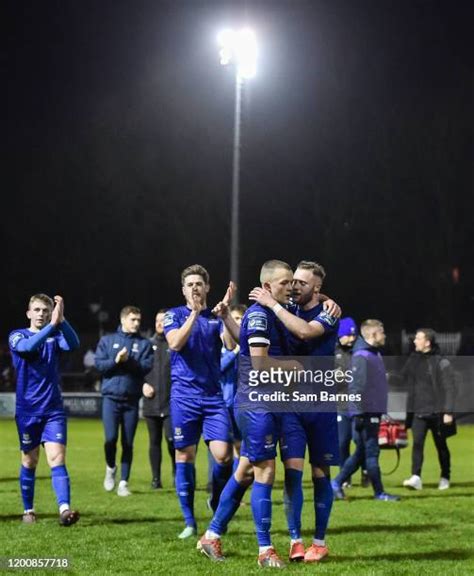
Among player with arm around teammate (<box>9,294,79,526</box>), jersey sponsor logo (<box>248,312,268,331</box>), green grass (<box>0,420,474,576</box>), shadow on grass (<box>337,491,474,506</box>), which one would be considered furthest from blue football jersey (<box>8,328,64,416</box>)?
shadow on grass (<box>337,491,474,506</box>)

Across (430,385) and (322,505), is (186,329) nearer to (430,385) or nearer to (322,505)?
(322,505)

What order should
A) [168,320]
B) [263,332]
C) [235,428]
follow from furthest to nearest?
[235,428], [168,320], [263,332]

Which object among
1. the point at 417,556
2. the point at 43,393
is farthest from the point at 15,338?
the point at 417,556

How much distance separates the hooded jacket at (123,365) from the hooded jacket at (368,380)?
2599 mm

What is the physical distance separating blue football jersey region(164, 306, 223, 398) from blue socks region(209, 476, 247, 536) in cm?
116

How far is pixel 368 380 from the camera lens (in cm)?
1272

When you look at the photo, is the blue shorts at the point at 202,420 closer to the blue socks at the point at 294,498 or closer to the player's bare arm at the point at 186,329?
the player's bare arm at the point at 186,329

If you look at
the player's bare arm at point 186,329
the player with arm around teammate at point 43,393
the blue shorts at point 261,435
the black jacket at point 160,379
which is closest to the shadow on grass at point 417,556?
the blue shorts at point 261,435

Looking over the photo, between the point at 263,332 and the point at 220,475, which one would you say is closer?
the point at 263,332

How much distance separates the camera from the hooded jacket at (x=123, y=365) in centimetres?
1323

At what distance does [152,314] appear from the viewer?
159 ft

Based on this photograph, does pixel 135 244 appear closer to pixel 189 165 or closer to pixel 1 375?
pixel 189 165

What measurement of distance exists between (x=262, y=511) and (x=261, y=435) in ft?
1.82

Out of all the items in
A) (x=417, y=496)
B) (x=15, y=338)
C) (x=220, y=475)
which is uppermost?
(x=15, y=338)
